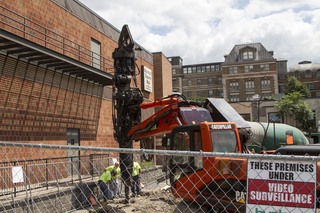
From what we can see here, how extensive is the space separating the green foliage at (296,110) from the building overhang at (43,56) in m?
28.7

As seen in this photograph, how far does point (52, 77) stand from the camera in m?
15.1

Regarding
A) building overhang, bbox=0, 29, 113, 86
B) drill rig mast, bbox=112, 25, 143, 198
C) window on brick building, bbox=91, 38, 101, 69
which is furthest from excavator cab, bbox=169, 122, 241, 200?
window on brick building, bbox=91, 38, 101, 69

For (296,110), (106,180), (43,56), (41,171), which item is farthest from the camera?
(296,110)

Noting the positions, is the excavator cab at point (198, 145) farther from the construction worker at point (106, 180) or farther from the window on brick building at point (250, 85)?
the window on brick building at point (250, 85)

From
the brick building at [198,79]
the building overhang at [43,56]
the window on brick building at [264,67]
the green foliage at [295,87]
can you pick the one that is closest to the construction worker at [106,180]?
the building overhang at [43,56]

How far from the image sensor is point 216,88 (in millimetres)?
78250

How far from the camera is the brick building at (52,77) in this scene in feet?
41.5

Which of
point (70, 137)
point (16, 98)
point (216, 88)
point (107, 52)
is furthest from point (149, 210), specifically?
point (216, 88)

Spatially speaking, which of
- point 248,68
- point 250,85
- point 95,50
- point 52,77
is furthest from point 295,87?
point 52,77

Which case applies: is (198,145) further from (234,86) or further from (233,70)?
(233,70)

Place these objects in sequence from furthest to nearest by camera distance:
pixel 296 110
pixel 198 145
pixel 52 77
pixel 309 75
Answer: pixel 309 75, pixel 296 110, pixel 52 77, pixel 198 145

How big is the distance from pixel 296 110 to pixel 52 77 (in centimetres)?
3311

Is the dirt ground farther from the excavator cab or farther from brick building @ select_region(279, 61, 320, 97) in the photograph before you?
brick building @ select_region(279, 61, 320, 97)

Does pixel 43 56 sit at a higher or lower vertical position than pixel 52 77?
higher
